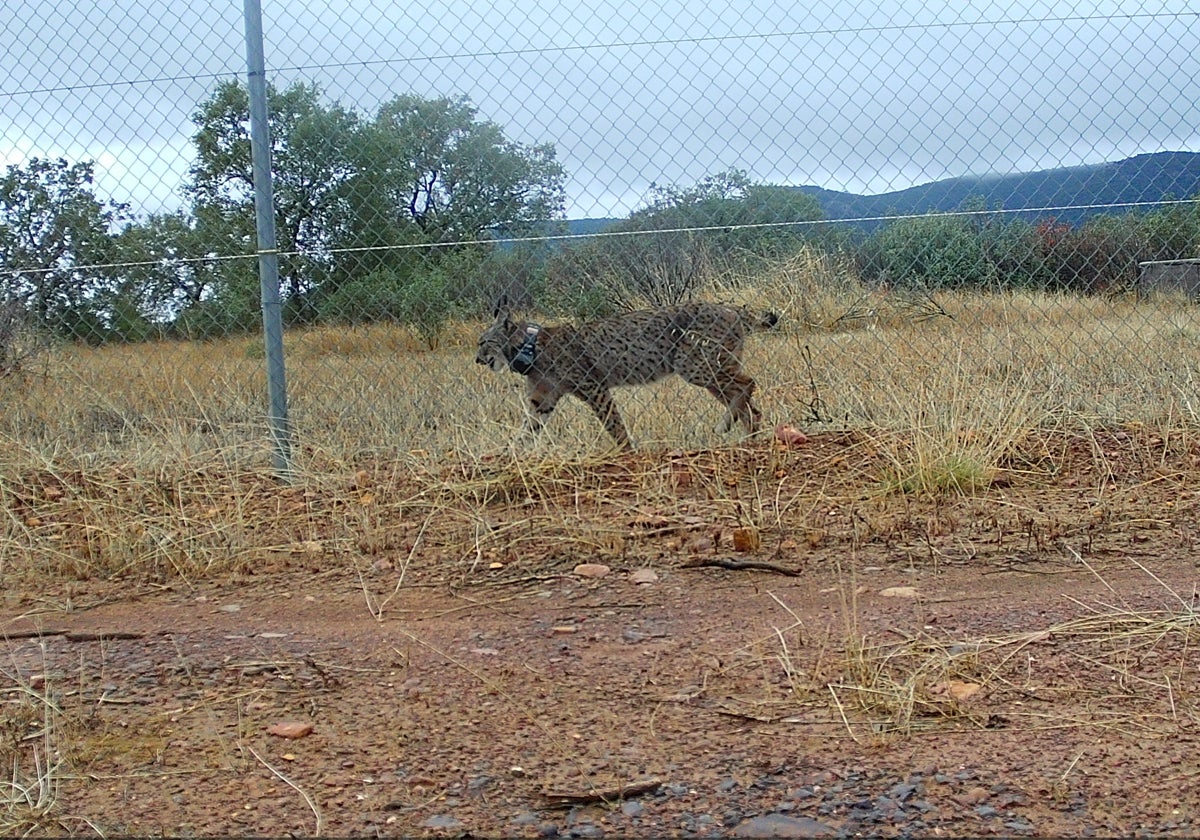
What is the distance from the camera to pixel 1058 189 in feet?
17.3

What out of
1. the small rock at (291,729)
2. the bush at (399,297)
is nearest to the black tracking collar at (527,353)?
the bush at (399,297)

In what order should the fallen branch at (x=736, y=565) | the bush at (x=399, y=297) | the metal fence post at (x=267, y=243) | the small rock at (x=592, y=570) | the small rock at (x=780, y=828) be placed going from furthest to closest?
the bush at (x=399, y=297) → the metal fence post at (x=267, y=243) → the small rock at (x=592, y=570) → the fallen branch at (x=736, y=565) → the small rock at (x=780, y=828)

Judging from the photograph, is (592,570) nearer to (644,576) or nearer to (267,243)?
(644,576)

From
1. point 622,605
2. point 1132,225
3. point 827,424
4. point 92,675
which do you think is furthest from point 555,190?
point 1132,225

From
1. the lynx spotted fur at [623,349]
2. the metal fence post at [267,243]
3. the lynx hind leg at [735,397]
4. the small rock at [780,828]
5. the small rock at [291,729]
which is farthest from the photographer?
the lynx spotted fur at [623,349]

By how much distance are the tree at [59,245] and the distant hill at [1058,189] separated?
2631 millimetres

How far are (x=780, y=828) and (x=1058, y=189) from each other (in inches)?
157

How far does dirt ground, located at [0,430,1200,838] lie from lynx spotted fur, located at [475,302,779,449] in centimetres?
255

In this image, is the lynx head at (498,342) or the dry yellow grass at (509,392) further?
the lynx head at (498,342)

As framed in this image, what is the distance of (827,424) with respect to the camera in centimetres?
588

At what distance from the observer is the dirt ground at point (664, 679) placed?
234 cm

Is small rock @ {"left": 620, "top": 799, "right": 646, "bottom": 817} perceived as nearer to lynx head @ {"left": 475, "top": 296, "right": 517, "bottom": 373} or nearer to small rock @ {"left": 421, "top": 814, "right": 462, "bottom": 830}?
small rock @ {"left": 421, "top": 814, "right": 462, "bottom": 830}

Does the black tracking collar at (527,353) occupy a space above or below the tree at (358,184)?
below

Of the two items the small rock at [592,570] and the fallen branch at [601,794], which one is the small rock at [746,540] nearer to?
the small rock at [592,570]
